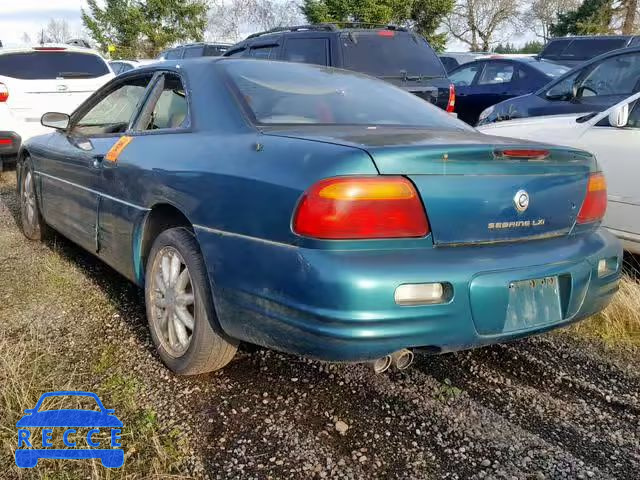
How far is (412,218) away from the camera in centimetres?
214

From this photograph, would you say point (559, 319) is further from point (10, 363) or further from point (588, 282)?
point (10, 363)

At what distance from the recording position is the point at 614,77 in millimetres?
6328

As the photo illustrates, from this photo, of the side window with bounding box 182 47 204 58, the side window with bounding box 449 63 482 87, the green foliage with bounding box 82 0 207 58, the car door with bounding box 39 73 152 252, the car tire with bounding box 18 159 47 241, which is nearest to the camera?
the car door with bounding box 39 73 152 252

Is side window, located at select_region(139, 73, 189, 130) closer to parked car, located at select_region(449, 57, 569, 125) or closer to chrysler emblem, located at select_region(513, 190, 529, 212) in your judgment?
chrysler emblem, located at select_region(513, 190, 529, 212)

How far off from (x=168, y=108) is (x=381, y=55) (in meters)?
4.99

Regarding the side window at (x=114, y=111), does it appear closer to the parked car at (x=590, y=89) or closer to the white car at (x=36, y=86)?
the white car at (x=36, y=86)

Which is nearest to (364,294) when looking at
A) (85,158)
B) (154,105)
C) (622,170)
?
(154,105)

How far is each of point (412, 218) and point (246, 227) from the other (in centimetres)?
63

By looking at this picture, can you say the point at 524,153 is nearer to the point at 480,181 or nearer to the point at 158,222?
the point at 480,181

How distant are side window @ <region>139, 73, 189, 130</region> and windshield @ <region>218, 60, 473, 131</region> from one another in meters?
0.30

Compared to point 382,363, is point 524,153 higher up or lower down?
higher up

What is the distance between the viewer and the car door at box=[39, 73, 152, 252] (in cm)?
352

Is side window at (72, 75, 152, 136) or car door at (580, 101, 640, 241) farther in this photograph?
car door at (580, 101, 640, 241)

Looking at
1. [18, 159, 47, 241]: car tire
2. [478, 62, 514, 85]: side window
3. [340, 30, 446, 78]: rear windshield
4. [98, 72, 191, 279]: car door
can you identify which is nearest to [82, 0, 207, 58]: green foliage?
[478, 62, 514, 85]: side window
